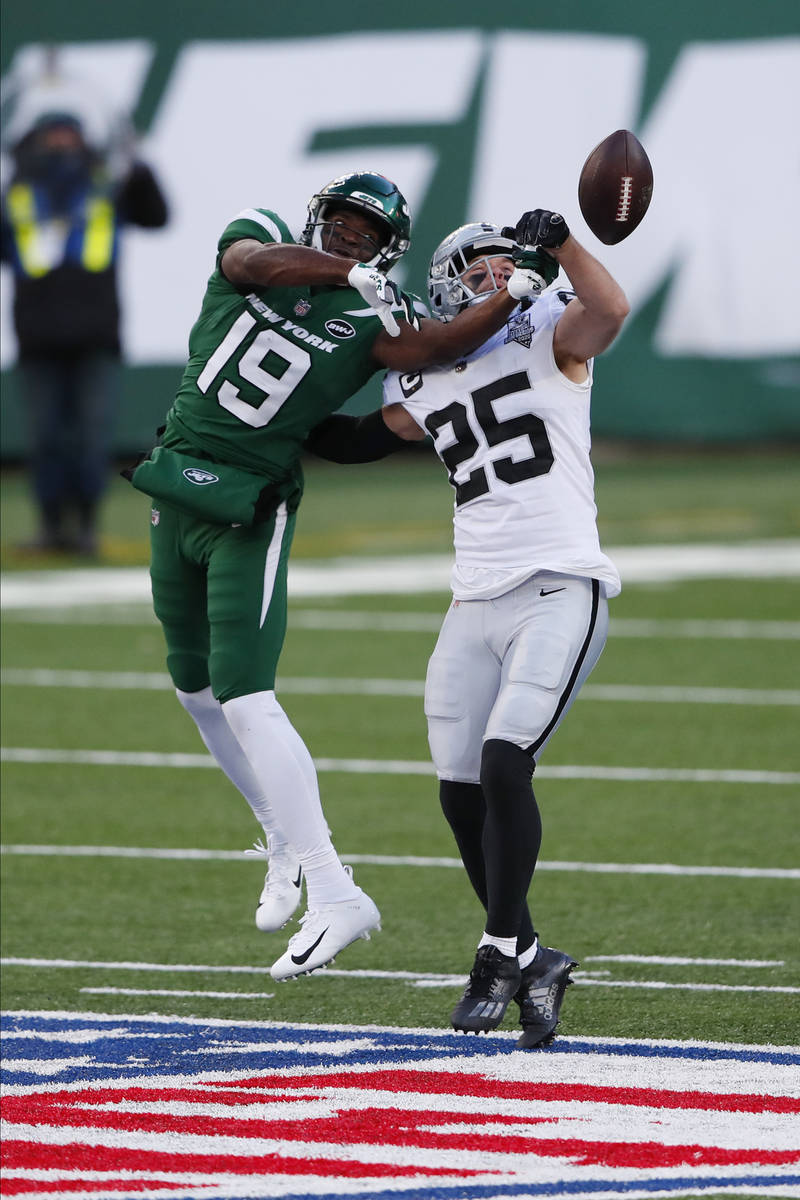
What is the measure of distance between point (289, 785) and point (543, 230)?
1.50m

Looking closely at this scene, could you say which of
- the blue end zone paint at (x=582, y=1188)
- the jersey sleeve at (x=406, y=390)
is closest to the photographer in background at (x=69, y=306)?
the jersey sleeve at (x=406, y=390)

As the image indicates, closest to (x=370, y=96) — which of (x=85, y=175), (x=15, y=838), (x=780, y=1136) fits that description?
(x=85, y=175)

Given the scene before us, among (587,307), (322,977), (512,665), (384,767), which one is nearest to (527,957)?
(512,665)

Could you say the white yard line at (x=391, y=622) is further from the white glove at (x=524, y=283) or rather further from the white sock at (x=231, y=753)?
the white glove at (x=524, y=283)

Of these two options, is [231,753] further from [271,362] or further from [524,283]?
[524,283]

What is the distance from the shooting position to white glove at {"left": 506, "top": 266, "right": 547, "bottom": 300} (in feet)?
16.5

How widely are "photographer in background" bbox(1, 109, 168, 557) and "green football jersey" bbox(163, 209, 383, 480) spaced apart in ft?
31.1

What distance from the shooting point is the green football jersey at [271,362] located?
17.8 feet

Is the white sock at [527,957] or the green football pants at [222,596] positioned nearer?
the white sock at [527,957]

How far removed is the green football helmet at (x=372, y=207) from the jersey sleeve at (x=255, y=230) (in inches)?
2.5

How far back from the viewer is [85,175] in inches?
625

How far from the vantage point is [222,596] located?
17.7 ft

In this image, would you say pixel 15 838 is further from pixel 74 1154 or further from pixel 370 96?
pixel 370 96

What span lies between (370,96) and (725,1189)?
1560 cm
